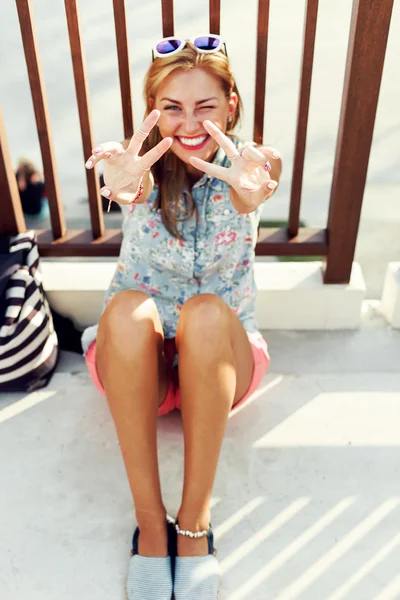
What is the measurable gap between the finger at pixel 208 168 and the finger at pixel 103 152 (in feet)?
0.55

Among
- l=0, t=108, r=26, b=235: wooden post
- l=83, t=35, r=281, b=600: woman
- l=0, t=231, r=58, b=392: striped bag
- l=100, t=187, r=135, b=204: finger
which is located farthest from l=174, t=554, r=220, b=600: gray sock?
l=0, t=108, r=26, b=235: wooden post

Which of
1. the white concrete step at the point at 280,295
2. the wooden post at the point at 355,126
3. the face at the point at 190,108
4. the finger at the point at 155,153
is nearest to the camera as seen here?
the finger at the point at 155,153

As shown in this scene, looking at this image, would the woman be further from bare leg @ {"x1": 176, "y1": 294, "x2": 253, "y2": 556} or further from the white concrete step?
the white concrete step

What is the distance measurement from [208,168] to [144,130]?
163mm

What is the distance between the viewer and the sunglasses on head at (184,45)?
127 cm

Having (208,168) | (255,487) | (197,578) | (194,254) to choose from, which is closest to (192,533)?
(197,578)

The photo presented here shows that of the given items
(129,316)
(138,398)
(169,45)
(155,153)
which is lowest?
(138,398)

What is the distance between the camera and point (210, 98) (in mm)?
1298

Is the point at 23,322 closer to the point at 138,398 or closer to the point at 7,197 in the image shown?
the point at 7,197

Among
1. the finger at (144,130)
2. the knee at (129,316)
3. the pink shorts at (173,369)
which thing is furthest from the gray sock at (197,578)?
the finger at (144,130)

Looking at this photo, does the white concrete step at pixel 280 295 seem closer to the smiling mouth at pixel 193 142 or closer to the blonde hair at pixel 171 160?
the blonde hair at pixel 171 160

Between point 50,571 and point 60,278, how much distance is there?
97 cm

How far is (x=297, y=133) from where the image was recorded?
1679 millimetres

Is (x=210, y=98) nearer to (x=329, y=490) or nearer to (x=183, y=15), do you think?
(x=329, y=490)
